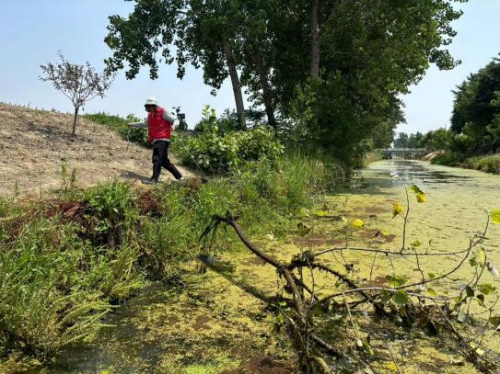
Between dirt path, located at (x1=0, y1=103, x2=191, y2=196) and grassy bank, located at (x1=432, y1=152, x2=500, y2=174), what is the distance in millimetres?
15014

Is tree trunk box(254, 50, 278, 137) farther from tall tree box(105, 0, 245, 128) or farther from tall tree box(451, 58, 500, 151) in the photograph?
tall tree box(451, 58, 500, 151)

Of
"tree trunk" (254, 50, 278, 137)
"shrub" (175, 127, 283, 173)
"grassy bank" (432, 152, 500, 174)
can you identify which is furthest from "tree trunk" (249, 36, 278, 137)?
"grassy bank" (432, 152, 500, 174)

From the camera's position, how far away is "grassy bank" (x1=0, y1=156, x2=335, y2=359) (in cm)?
229

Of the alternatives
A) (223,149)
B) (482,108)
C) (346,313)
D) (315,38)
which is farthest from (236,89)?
(482,108)

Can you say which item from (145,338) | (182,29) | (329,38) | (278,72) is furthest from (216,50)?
(145,338)

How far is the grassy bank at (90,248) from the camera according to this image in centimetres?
229

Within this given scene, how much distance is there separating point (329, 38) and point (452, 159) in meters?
20.7

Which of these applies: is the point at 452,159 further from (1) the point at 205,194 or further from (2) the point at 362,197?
(1) the point at 205,194

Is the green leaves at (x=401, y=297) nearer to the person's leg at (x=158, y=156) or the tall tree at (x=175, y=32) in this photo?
the person's leg at (x=158, y=156)

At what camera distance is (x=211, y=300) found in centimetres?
312

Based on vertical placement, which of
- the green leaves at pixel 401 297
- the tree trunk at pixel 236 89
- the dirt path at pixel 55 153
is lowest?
the green leaves at pixel 401 297

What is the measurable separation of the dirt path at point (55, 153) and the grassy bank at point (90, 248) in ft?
3.83

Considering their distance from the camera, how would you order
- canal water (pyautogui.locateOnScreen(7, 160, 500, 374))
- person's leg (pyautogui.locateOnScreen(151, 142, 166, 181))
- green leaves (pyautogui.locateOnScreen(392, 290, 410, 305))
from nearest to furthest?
green leaves (pyautogui.locateOnScreen(392, 290, 410, 305)) < canal water (pyautogui.locateOnScreen(7, 160, 500, 374)) < person's leg (pyautogui.locateOnScreen(151, 142, 166, 181))

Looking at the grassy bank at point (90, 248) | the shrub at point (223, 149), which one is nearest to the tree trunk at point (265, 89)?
the shrub at point (223, 149)
